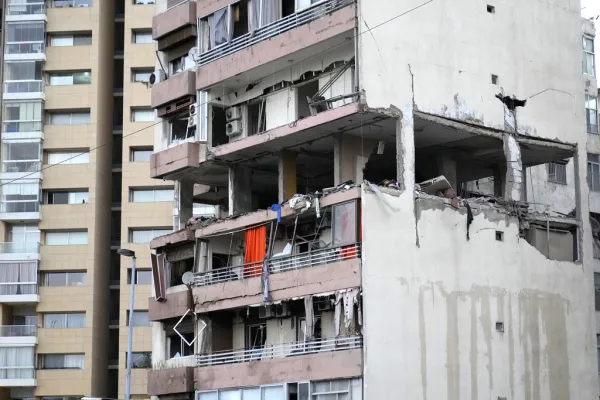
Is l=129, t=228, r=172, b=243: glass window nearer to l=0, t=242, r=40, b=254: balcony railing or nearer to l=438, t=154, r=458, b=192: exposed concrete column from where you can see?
l=0, t=242, r=40, b=254: balcony railing

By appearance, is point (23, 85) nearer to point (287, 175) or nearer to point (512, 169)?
point (287, 175)

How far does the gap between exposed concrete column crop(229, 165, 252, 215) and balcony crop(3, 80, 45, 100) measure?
29.0 metres

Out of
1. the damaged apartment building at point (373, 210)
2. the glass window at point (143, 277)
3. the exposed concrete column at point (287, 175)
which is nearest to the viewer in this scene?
the damaged apartment building at point (373, 210)

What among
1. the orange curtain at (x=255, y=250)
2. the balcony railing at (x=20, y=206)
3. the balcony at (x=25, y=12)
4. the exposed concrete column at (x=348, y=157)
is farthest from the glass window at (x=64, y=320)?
the exposed concrete column at (x=348, y=157)

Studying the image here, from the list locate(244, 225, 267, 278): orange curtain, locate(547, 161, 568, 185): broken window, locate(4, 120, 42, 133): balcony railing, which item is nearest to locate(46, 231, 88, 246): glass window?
locate(4, 120, 42, 133): balcony railing

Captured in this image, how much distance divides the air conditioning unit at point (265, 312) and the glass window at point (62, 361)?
27577 mm

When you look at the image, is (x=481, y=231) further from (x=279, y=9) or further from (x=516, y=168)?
(x=279, y=9)

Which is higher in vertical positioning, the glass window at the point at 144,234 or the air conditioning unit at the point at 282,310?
the glass window at the point at 144,234

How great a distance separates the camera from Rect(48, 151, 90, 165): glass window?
68.0m

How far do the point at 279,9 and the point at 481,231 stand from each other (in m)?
9.74

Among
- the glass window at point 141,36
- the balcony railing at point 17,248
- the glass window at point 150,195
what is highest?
the glass window at point 141,36

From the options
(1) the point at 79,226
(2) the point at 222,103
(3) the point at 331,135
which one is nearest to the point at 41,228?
(1) the point at 79,226

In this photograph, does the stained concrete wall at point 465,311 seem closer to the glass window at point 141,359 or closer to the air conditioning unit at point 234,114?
the air conditioning unit at point 234,114

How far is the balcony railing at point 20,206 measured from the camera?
219ft
